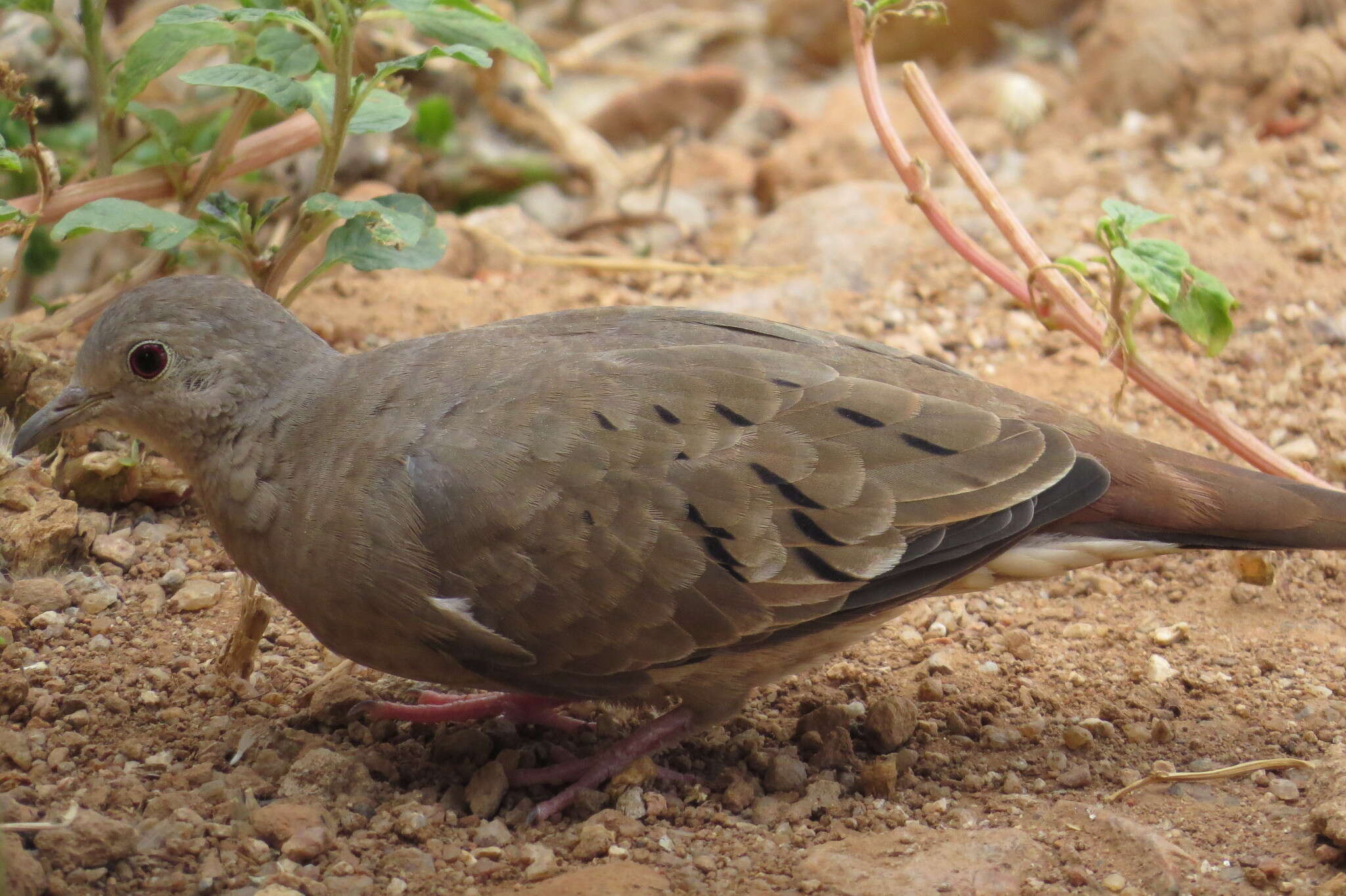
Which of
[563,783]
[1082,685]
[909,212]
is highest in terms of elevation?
[909,212]

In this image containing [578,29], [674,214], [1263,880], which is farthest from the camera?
[578,29]

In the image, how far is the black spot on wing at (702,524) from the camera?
2.99 metres

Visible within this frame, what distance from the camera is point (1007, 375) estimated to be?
4836 millimetres

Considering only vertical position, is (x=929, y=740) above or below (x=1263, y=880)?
below

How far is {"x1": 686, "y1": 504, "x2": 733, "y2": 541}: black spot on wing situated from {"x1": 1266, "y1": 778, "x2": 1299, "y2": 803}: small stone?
1359 mm

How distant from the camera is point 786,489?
9.95 ft

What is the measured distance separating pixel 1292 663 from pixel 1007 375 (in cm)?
155

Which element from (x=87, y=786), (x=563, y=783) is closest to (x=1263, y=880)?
(x=563, y=783)

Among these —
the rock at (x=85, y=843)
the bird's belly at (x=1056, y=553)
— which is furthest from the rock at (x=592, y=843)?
the bird's belly at (x=1056, y=553)

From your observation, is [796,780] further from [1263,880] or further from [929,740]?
[1263,880]

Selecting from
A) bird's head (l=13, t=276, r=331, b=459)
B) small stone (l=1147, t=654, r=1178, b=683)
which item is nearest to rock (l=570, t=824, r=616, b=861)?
bird's head (l=13, t=276, r=331, b=459)

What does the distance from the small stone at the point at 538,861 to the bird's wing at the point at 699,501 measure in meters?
0.40

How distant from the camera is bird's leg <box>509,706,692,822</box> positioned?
→ 319cm

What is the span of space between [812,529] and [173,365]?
1.52m
